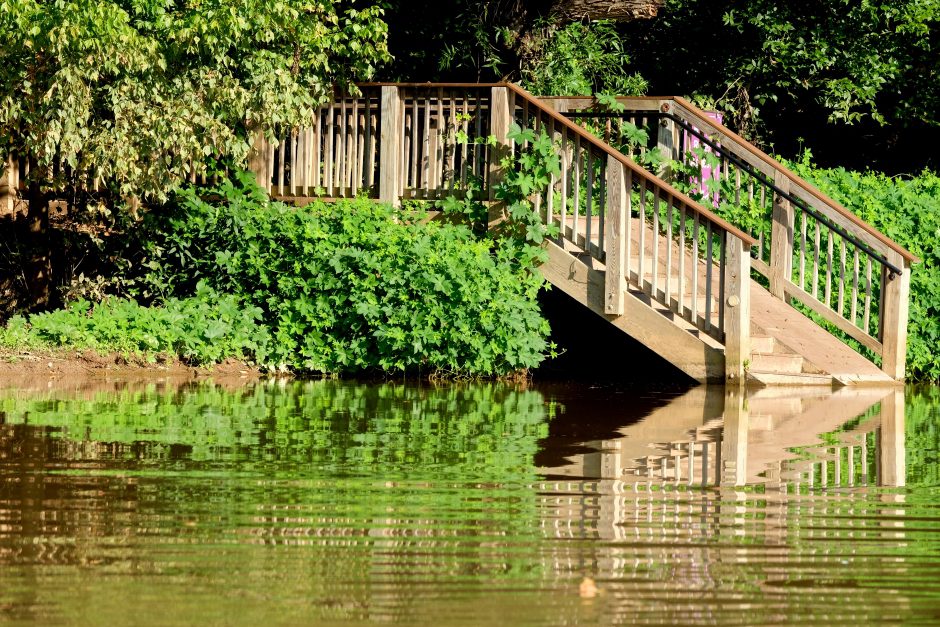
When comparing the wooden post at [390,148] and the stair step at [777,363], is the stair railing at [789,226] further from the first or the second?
the wooden post at [390,148]

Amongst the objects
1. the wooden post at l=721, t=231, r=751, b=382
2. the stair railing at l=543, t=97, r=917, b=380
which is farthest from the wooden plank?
the wooden post at l=721, t=231, r=751, b=382

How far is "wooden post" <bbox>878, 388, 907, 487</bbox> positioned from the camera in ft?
27.9

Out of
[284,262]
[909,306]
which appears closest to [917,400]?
[909,306]

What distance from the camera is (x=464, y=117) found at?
15180 mm

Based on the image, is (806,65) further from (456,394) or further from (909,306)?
(456,394)

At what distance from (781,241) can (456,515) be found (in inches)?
361

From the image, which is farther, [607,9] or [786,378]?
[607,9]

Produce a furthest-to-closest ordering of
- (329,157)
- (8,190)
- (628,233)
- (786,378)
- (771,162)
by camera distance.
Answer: (8,190) < (329,157) < (771,162) < (628,233) < (786,378)

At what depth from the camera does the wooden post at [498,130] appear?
15.1m

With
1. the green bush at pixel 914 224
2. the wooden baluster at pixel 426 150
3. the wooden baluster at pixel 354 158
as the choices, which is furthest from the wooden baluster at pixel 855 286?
the wooden baluster at pixel 354 158

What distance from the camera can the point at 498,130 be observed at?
15148 millimetres

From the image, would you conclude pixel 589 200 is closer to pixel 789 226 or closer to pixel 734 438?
pixel 789 226

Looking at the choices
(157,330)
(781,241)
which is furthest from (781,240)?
(157,330)

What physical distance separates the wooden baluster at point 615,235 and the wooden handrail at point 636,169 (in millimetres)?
131
